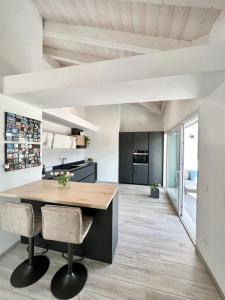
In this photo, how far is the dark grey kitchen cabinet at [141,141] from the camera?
246 inches

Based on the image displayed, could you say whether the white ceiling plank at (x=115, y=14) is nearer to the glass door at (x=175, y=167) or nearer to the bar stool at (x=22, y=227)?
the glass door at (x=175, y=167)

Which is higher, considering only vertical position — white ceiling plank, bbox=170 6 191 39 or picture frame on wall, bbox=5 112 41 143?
white ceiling plank, bbox=170 6 191 39

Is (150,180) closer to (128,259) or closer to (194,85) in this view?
(128,259)

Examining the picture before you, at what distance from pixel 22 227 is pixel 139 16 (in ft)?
10.1

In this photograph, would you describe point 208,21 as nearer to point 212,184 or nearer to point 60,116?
point 212,184

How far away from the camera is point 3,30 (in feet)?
7.00

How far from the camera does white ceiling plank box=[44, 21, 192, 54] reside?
2377 millimetres

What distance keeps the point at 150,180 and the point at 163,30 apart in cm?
502

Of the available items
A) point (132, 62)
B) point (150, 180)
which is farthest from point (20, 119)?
point (150, 180)

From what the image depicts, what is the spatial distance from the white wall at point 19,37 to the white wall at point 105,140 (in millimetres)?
3914

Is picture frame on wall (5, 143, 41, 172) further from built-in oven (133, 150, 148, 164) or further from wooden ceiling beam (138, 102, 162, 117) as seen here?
built-in oven (133, 150, 148, 164)

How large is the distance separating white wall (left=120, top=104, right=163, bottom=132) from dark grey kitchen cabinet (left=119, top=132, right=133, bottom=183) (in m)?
0.76

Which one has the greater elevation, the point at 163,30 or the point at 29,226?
the point at 163,30

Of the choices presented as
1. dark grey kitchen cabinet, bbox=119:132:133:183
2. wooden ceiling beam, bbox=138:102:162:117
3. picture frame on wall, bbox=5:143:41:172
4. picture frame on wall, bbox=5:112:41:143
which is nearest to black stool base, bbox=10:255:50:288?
picture frame on wall, bbox=5:143:41:172
